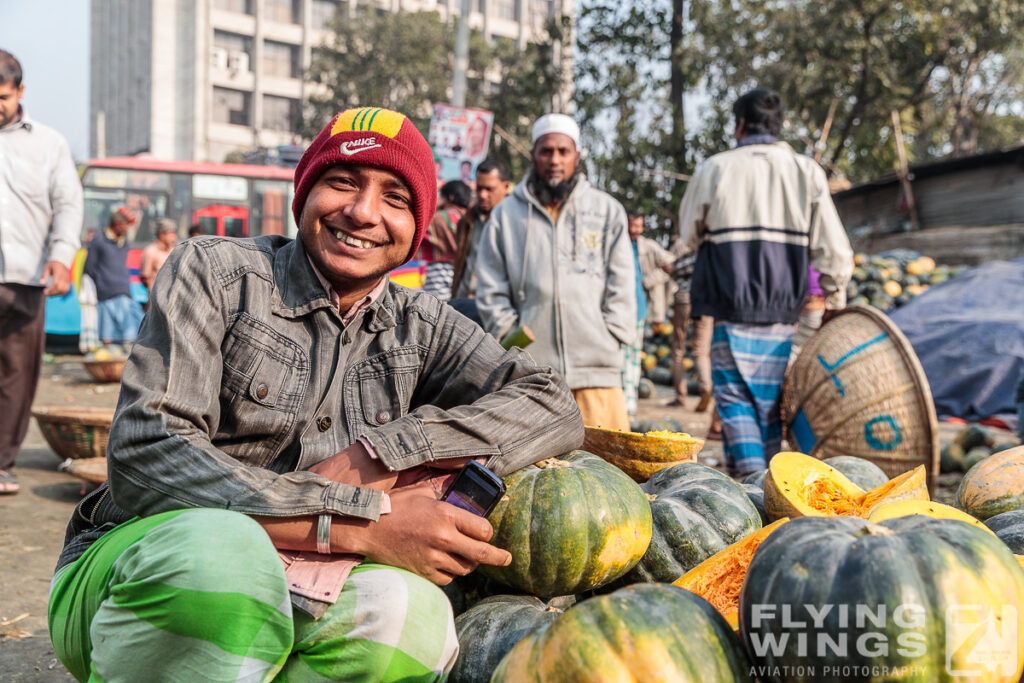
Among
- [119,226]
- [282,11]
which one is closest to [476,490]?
[119,226]

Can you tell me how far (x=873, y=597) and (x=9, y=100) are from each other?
5.23 m

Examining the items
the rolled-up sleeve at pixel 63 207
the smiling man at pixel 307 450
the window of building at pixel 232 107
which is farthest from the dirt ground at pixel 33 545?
the window of building at pixel 232 107

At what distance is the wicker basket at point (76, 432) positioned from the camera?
575 centimetres

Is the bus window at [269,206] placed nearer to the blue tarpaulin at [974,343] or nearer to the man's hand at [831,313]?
the blue tarpaulin at [974,343]

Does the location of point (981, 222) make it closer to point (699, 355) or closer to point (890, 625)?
point (699, 355)

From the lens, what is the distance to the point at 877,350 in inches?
190

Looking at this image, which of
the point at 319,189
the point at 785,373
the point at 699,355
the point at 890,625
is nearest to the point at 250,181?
the point at 699,355

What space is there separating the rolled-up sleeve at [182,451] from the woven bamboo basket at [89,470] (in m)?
3.23

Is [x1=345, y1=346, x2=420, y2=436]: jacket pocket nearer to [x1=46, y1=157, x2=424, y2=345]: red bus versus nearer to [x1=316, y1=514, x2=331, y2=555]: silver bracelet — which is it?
[x1=316, y1=514, x2=331, y2=555]: silver bracelet

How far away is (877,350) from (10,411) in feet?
16.7

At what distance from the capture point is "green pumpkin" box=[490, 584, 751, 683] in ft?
4.96

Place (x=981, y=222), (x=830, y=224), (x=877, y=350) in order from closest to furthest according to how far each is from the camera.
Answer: (x=877, y=350)
(x=830, y=224)
(x=981, y=222)

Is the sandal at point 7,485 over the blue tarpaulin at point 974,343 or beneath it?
beneath

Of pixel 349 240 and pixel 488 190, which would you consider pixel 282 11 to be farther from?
pixel 349 240
